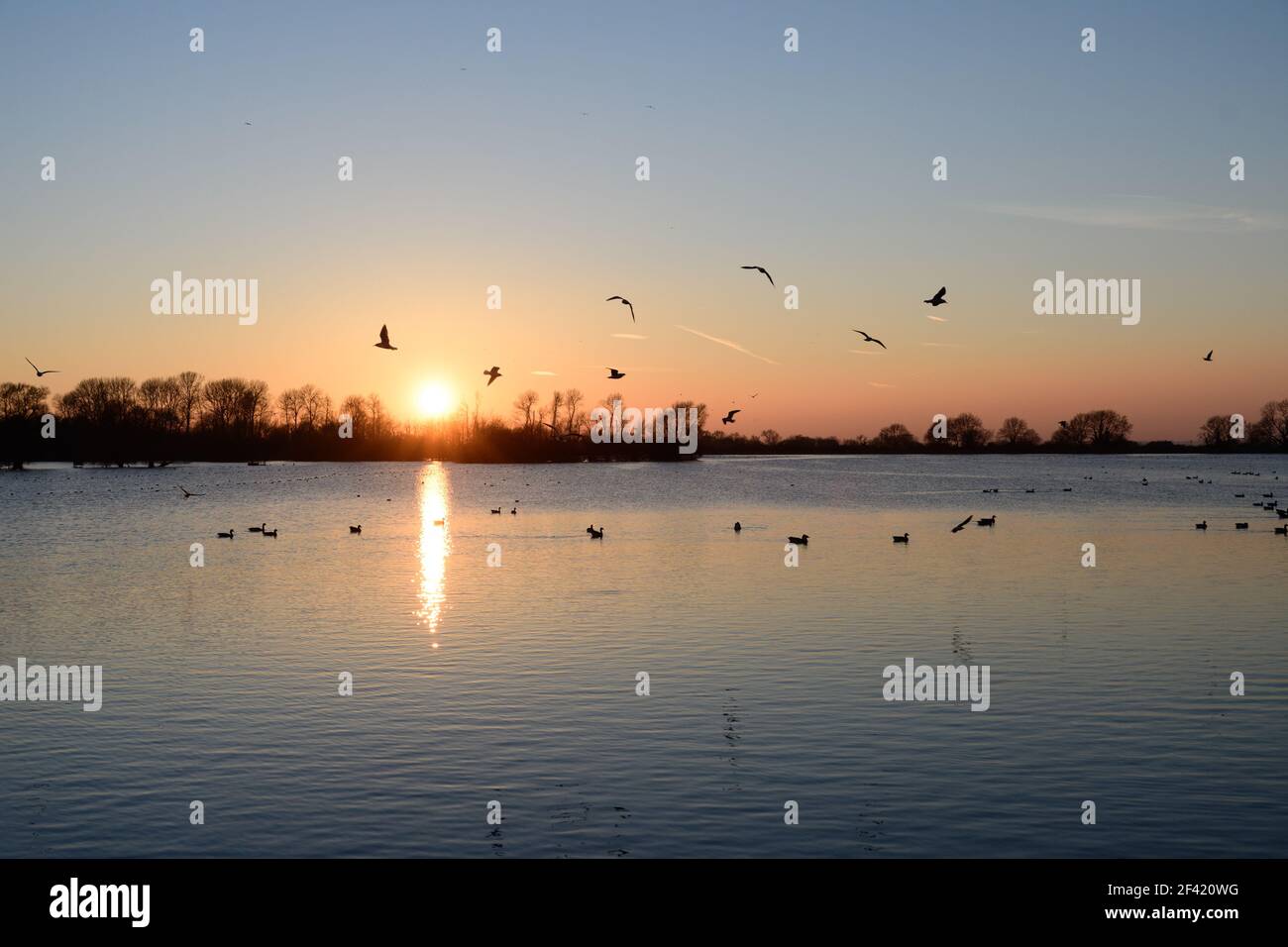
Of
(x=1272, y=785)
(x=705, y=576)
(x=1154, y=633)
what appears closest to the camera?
(x=1272, y=785)

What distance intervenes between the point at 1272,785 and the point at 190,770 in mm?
19048

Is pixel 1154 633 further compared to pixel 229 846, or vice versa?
pixel 1154 633

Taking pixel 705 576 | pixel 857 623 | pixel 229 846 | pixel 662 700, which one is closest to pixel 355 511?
pixel 705 576

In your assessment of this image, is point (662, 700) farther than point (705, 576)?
No

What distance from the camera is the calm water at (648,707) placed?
17688 millimetres

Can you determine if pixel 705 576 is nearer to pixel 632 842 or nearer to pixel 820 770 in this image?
pixel 820 770

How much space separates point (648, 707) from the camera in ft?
84.2

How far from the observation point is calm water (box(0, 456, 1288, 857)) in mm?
17688

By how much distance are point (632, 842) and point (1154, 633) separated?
81.5 ft
